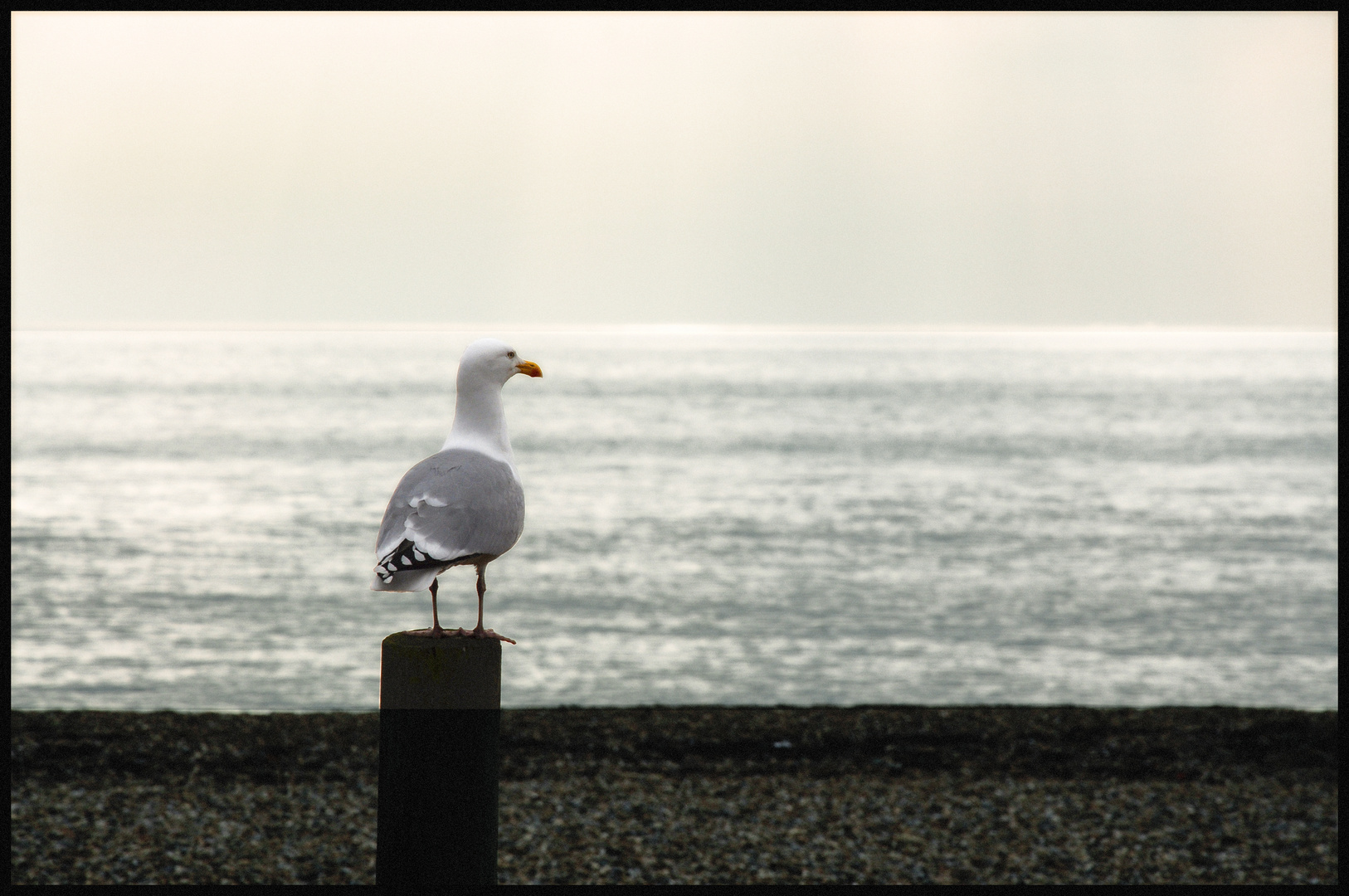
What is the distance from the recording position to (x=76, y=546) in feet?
83.7

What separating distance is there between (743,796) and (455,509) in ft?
15.7

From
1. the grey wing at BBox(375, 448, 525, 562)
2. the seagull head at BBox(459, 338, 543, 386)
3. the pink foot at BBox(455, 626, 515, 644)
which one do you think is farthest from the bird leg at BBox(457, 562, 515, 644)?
the seagull head at BBox(459, 338, 543, 386)

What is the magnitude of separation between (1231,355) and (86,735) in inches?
8153

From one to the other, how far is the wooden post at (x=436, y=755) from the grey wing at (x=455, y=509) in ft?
0.96

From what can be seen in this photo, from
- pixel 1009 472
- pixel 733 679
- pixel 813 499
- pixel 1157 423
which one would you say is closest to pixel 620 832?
pixel 733 679

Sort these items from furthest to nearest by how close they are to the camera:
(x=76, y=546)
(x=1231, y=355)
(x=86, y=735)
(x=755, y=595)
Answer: (x=1231, y=355) < (x=76, y=546) < (x=755, y=595) < (x=86, y=735)

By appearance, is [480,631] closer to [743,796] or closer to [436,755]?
[436,755]

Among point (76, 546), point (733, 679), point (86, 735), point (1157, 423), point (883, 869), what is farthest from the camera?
point (1157, 423)

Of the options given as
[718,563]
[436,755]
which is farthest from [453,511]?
[718,563]

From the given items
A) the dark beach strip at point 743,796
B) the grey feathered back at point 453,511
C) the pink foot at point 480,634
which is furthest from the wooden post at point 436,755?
the dark beach strip at point 743,796

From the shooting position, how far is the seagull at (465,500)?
3.71m

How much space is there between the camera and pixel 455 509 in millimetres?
3787

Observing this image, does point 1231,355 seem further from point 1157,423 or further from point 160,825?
point 160,825

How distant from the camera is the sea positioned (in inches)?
573
